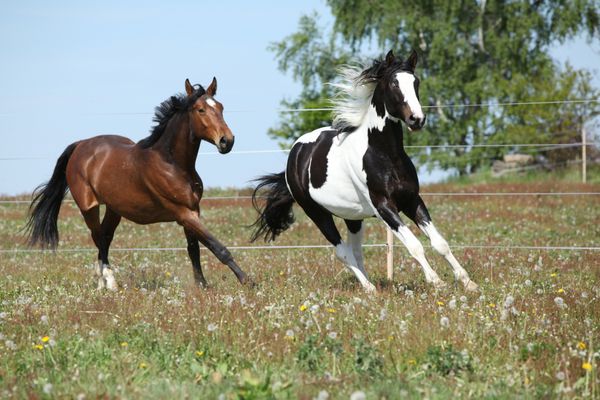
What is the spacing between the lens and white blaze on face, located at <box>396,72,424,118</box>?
8016 mm

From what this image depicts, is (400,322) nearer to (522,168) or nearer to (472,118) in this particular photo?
(522,168)

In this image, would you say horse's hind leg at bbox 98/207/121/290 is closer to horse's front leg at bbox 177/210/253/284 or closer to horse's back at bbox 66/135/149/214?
horse's back at bbox 66/135/149/214

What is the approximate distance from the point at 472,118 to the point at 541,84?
3783 mm

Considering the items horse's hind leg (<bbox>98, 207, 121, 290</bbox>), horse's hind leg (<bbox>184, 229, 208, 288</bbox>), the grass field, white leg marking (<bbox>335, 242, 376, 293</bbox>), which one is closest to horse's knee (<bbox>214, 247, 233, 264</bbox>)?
the grass field

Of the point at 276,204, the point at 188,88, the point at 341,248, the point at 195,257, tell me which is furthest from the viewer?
the point at 276,204

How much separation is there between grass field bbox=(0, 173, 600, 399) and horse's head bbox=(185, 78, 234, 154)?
4.80 ft

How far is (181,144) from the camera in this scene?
9234 millimetres

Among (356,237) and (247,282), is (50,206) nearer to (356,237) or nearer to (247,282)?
(247,282)

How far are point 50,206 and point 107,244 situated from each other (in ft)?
3.70

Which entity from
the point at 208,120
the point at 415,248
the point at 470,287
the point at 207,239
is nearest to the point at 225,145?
the point at 208,120

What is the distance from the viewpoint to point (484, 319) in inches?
246

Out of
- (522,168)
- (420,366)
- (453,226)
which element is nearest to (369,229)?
(453,226)

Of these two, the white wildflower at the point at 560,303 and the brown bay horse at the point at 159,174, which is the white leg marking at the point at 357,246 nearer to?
the brown bay horse at the point at 159,174

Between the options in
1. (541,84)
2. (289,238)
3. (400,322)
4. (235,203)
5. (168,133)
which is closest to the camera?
(400,322)
